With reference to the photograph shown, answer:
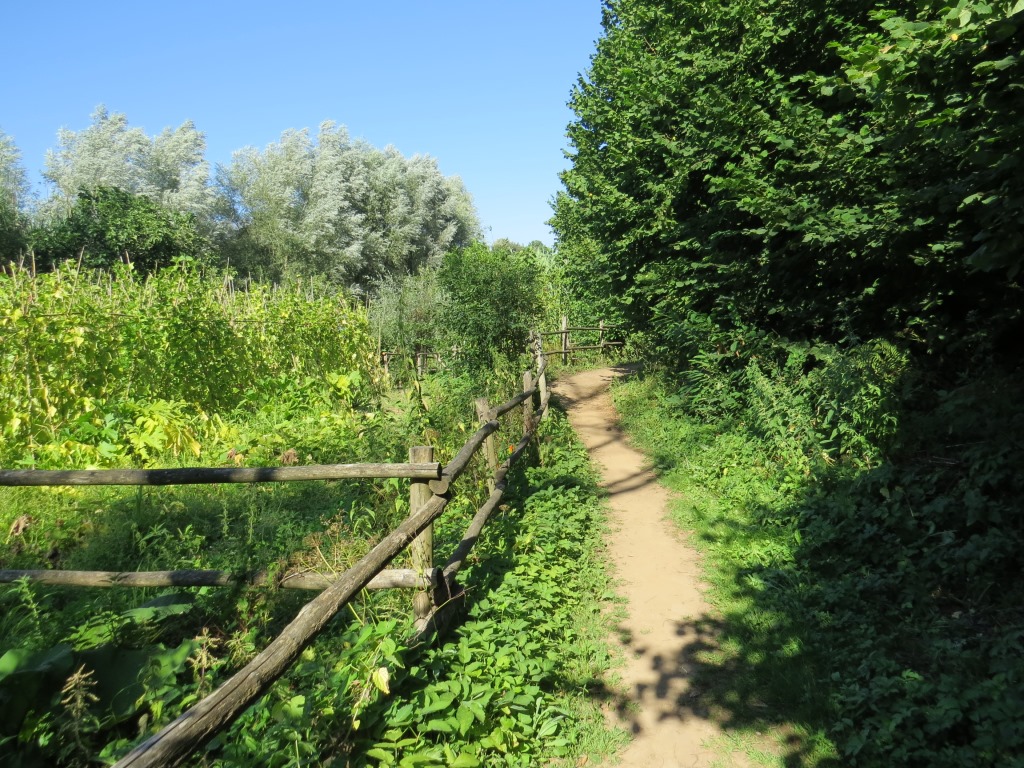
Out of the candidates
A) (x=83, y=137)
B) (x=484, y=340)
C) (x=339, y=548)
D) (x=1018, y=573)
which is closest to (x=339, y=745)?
(x=339, y=548)

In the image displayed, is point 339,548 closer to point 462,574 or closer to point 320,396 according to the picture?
point 462,574

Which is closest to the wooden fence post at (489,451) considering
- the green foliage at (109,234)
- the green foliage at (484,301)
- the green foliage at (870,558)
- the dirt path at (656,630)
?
the dirt path at (656,630)

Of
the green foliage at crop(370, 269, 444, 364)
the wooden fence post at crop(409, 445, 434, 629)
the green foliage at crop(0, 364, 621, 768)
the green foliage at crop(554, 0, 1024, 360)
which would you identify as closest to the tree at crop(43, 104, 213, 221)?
the green foliage at crop(370, 269, 444, 364)

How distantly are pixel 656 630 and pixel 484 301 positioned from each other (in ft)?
29.7

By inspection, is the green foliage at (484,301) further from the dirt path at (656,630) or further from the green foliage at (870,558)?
the green foliage at (870,558)

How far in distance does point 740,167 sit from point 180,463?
307 inches

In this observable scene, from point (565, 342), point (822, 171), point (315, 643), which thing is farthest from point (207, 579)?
point (565, 342)

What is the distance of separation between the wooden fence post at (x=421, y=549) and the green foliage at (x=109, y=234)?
2668 cm

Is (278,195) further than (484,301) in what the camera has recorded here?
Yes

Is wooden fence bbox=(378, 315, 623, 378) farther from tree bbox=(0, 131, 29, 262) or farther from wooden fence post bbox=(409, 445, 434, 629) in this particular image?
tree bbox=(0, 131, 29, 262)

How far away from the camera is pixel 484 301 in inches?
515

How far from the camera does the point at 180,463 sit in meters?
7.45

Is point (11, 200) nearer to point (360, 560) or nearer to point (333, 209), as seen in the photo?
point (333, 209)

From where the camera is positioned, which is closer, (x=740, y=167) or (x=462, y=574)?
(x=462, y=574)
